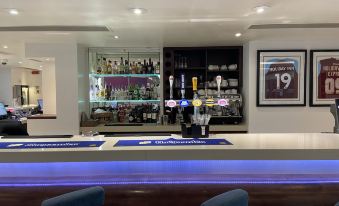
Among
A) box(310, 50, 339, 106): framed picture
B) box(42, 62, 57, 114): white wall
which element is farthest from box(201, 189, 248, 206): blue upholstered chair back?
box(42, 62, 57, 114): white wall

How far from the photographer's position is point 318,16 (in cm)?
330

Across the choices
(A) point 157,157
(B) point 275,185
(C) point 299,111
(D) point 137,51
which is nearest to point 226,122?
(C) point 299,111

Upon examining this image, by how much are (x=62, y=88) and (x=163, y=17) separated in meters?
2.37

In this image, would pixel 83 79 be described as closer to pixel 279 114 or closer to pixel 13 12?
pixel 13 12

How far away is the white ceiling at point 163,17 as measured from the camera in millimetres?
2814

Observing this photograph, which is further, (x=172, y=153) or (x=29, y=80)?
(x=29, y=80)

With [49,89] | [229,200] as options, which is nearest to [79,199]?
[229,200]

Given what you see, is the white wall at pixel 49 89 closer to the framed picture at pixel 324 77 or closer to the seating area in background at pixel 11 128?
the seating area in background at pixel 11 128

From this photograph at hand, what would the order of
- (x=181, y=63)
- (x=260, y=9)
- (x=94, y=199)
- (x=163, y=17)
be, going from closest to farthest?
(x=94, y=199), (x=260, y=9), (x=163, y=17), (x=181, y=63)

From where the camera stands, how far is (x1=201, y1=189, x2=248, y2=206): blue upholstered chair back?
4.49 feet

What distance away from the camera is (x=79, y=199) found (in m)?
1.49

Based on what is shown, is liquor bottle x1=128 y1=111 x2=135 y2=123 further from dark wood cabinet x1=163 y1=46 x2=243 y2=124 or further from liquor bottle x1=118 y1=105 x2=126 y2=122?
dark wood cabinet x1=163 y1=46 x2=243 y2=124

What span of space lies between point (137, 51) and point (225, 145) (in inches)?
145

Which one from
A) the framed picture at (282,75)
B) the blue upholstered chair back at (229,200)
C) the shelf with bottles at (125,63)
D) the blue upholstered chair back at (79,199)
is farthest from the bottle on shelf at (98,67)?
the blue upholstered chair back at (229,200)
